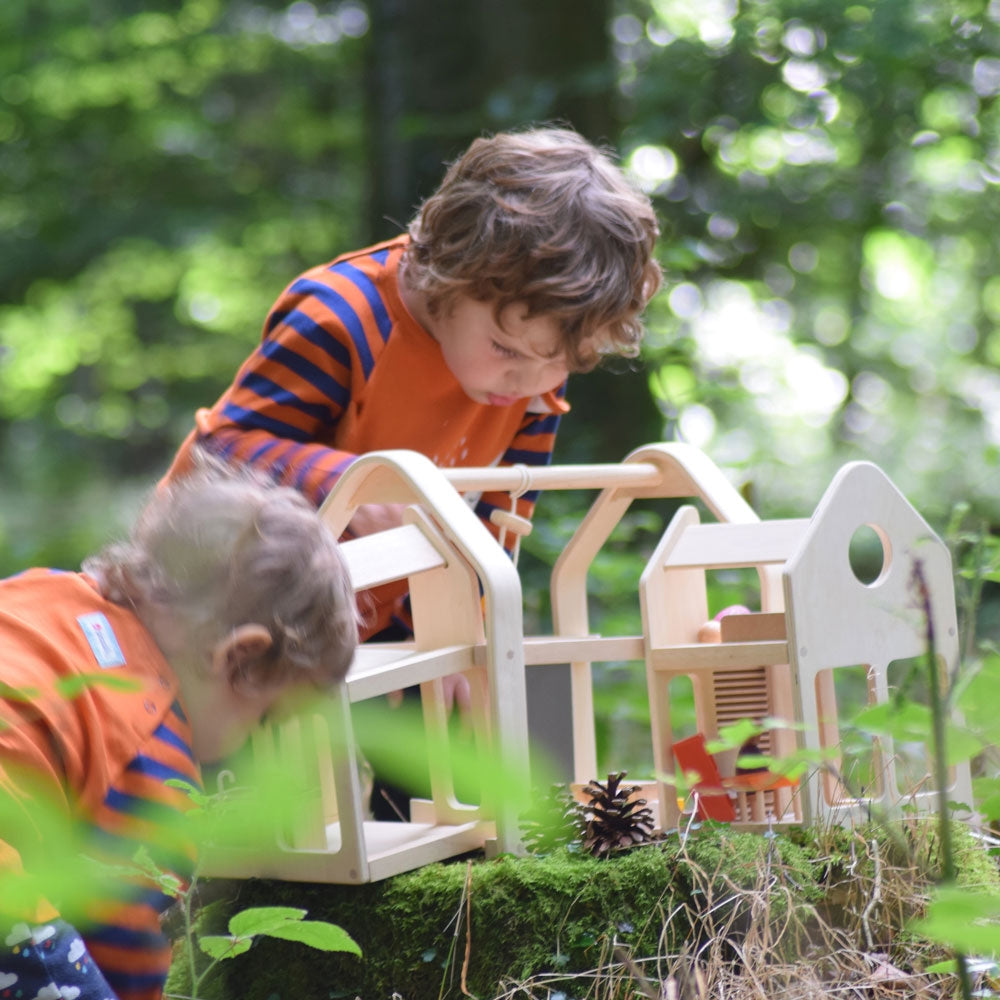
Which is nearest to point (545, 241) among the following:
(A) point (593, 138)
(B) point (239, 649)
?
(B) point (239, 649)

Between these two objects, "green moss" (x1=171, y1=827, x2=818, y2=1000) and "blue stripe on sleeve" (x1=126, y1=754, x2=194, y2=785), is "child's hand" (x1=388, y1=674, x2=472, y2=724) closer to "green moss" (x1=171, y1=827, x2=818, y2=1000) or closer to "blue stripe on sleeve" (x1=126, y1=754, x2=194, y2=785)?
"green moss" (x1=171, y1=827, x2=818, y2=1000)

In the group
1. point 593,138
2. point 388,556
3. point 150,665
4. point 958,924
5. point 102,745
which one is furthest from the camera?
point 593,138

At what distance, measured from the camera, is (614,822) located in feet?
4.99

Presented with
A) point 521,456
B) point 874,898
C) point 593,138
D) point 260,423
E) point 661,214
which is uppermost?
point 593,138

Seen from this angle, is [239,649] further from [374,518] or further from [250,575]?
[374,518]

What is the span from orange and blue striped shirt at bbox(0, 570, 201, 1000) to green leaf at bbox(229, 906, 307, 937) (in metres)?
0.09

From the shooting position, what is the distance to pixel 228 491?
1.45 metres

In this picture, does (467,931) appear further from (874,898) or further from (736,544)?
(736,544)

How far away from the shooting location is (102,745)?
4.16 ft

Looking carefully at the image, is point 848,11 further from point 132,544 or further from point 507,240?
point 132,544

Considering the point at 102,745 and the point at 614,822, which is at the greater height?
the point at 102,745

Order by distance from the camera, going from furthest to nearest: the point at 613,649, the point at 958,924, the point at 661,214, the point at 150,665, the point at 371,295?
the point at 661,214 → the point at 371,295 → the point at 613,649 → the point at 150,665 → the point at 958,924

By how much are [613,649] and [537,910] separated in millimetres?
478

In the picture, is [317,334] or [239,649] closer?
[239,649]
